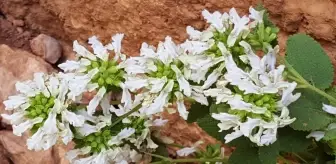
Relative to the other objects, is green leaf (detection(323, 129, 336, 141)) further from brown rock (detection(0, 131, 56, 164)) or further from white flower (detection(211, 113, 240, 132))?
brown rock (detection(0, 131, 56, 164))

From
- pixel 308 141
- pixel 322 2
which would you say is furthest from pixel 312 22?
pixel 308 141

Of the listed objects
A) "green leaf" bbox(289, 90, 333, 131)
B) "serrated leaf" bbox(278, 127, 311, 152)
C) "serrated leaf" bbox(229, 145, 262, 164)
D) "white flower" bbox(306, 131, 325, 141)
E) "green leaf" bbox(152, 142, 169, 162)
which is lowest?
"green leaf" bbox(152, 142, 169, 162)


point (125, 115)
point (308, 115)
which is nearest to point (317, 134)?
point (308, 115)

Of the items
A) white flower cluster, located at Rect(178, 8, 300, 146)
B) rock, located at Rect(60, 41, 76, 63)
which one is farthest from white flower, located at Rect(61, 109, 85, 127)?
rock, located at Rect(60, 41, 76, 63)

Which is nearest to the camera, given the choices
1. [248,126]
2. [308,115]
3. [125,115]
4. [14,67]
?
[248,126]

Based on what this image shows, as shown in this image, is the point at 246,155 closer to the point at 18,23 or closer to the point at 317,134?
the point at 317,134

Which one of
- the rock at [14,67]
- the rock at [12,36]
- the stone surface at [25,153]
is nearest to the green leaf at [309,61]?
the stone surface at [25,153]
